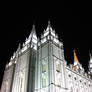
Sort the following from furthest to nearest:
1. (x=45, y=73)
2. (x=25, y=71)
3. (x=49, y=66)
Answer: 1. (x=25, y=71)
2. (x=45, y=73)
3. (x=49, y=66)

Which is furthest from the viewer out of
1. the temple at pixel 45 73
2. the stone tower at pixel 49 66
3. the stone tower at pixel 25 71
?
the stone tower at pixel 25 71

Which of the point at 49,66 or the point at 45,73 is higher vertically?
the point at 49,66

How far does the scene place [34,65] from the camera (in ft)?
120

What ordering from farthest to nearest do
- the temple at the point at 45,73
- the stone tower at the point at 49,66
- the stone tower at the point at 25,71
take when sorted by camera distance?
the stone tower at the point at 25,71 → the temple at the point at 45,73 → the stone tower at the point at 49,66

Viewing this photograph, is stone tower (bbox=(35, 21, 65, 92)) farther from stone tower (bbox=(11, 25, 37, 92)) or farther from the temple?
stone tower (bbox=(11, 25, 37, 92))

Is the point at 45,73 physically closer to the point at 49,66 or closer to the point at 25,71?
the point at 49,66

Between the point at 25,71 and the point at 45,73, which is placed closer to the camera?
the point at 45,73

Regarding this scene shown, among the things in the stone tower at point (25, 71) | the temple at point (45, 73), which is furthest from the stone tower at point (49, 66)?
the stone tower at point (25, 71)

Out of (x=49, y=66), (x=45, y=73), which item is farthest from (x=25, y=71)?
(x=49, y=66)

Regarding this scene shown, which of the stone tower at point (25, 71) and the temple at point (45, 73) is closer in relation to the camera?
the temple at point (45, 73)

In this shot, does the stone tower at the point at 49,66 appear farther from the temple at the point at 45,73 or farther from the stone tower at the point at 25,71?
the stone tower at the point at 25,71

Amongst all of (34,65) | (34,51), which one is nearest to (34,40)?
(34,51)

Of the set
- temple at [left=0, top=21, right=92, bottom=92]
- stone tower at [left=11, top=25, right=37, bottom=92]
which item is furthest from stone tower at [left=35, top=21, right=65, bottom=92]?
stone tower at [left=11, top=25, right=37, bottom=92]

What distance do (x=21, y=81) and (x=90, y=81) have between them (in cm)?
2264
